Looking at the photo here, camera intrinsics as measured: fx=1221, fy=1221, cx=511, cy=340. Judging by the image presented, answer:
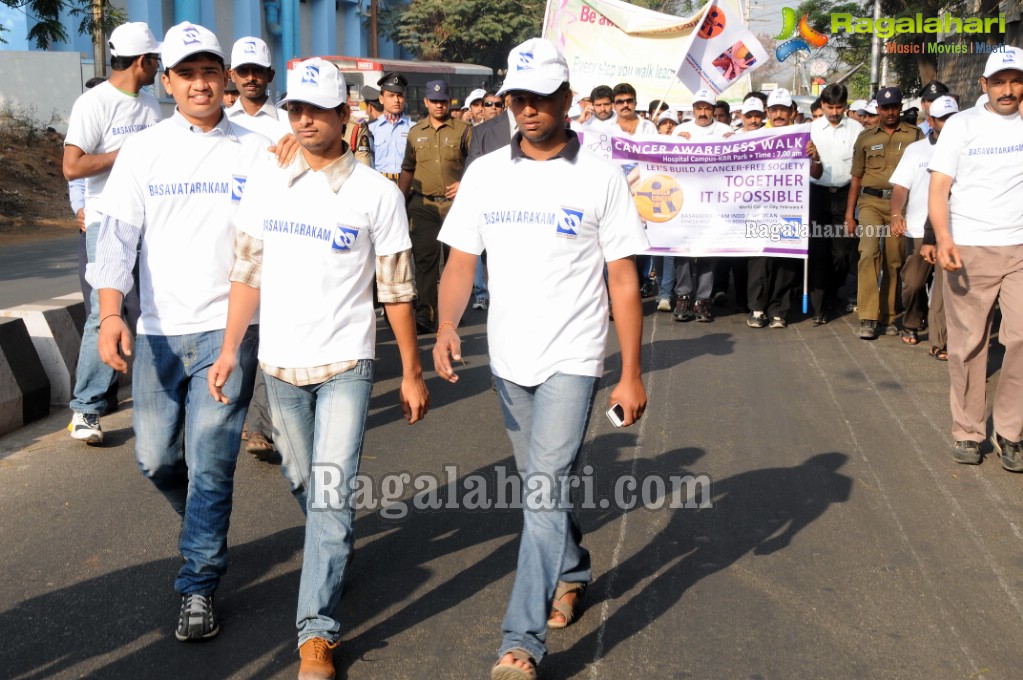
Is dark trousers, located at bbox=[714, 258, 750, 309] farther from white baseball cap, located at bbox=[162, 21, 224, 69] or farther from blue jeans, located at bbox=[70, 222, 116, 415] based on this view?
white baseball cap, located at bbox=[162, 21, 224, 69]

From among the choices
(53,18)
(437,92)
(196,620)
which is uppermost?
(53,18)

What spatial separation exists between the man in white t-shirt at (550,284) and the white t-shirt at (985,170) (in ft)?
11.2

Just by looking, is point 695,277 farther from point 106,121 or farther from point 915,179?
point 106,121

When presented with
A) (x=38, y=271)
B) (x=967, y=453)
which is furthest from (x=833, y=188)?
(x=38, y=271)

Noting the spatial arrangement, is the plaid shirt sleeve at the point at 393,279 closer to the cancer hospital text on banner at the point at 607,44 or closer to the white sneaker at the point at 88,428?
the white sneaker at the point at 88,428

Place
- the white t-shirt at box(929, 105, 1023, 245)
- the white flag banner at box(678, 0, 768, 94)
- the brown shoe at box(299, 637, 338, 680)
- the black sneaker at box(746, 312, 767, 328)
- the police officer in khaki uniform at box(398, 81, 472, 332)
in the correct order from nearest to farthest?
the brown shoe at box(299, 637, 338, 680) < the white t-shirt at box(929, 105, 1023, 245) < the police officer in khaki uniform at box(398, 81, 472, 332) < the black sneaker at box(746, 312, 767, 328) < the white flag banner at box(678, 0, 768, 94)

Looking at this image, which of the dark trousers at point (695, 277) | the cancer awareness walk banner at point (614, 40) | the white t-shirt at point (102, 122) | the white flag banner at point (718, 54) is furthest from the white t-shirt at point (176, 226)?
the cancer awareness walk banner at point (614, 40)

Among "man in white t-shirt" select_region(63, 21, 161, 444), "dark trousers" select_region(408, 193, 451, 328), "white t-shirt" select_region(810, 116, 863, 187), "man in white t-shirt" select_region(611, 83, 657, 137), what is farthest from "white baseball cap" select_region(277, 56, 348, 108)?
"white t-shirt" select_region(810, 116, 863, 187)

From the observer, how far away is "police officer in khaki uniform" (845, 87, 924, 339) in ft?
35.2

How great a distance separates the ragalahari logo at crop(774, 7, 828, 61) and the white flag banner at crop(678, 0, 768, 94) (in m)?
21.1

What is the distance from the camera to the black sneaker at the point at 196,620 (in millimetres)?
4352

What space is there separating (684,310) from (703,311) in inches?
7.2

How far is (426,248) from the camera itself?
10.9 m

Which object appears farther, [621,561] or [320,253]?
[621,561]
